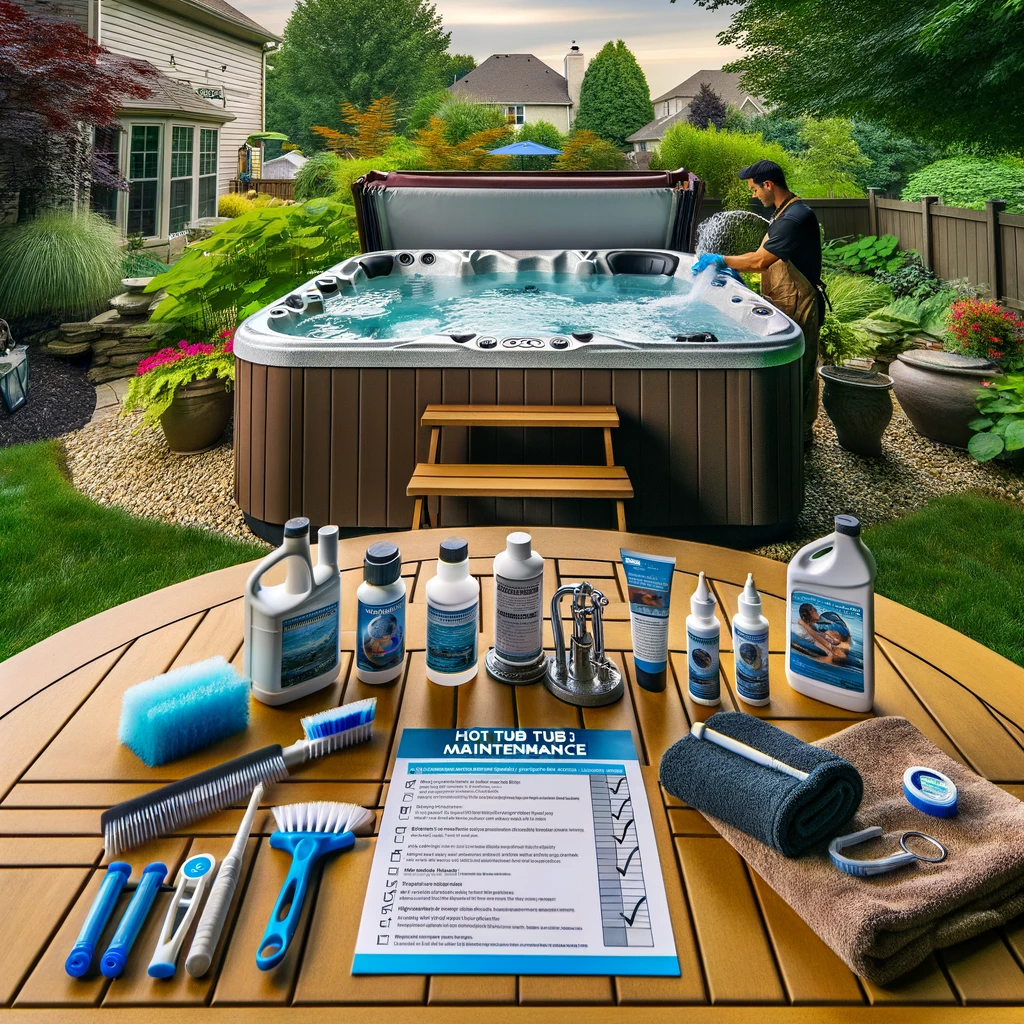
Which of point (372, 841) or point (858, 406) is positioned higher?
point (858, 406)

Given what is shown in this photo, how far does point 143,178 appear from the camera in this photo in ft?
27.7

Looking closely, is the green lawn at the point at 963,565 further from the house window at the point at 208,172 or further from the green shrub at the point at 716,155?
the house window at the point at 208,172

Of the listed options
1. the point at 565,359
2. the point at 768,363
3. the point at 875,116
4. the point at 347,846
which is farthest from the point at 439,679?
the point at 875,116

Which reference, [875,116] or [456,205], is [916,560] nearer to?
[456,205]

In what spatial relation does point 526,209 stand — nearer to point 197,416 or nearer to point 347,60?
point 197,416

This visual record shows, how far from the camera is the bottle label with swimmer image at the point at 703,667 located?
2.91ft

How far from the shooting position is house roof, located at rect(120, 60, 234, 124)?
7.92m

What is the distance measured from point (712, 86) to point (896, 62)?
2378 centimetres

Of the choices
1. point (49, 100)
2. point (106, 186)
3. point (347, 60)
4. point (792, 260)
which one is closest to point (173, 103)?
point (106, 186)

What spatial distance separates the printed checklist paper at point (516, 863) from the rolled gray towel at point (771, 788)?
Answer: 0.18ft

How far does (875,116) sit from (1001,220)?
2.52 metres

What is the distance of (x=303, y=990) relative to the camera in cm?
55

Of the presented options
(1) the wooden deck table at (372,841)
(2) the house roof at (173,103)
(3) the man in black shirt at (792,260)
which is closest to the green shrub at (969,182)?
(3) the man in black shirt at (792,260)

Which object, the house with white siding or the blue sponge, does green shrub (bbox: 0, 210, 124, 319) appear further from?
the blue sponge
